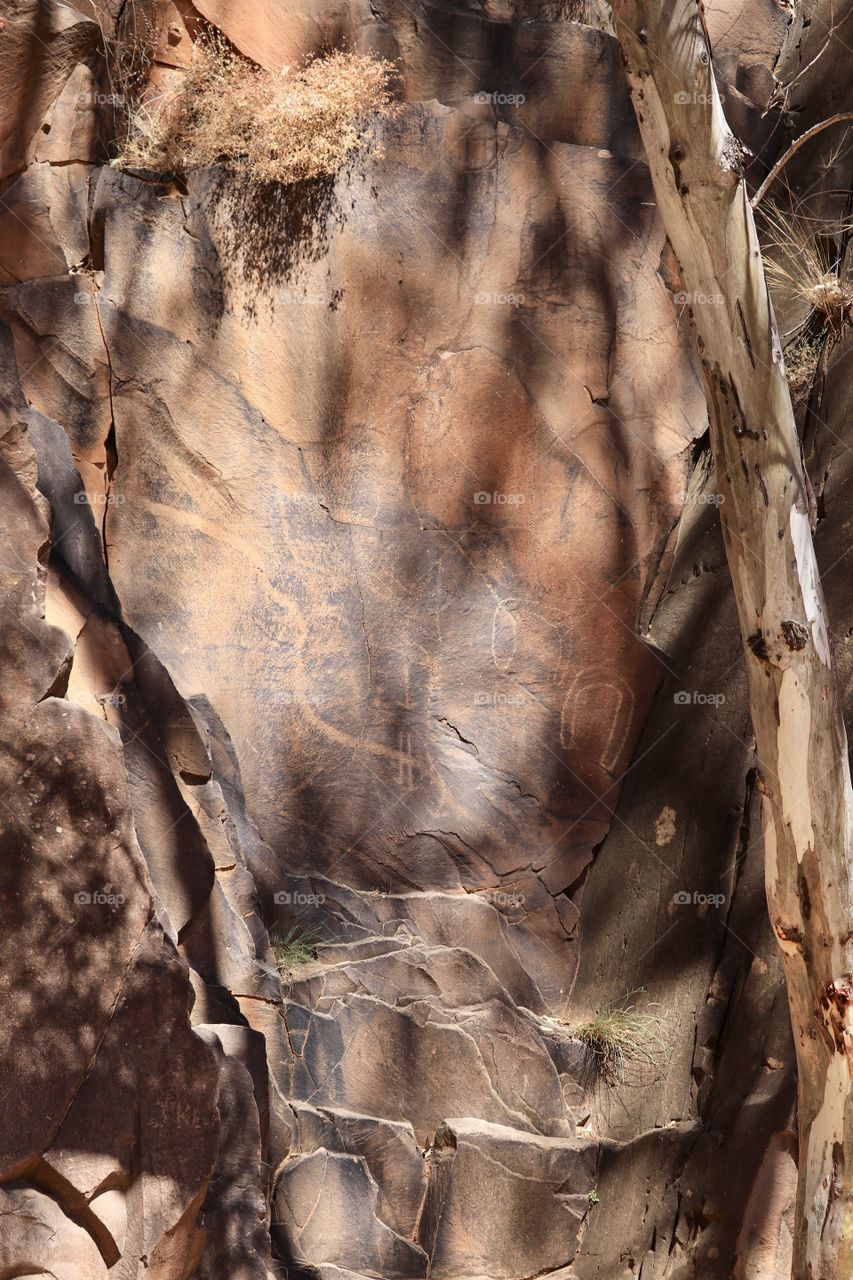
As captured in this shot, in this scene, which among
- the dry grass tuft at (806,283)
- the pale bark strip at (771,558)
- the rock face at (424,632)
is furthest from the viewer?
the dry grass tuft at (806,283)

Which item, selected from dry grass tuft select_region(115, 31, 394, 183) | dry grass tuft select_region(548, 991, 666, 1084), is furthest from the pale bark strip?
dry grass tuft select_region(115, 31, 394, 183)

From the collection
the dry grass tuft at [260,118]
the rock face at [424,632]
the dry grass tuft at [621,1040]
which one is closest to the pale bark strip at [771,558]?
the rock face at [424,632]

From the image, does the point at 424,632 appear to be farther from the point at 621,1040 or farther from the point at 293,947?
the point at 621,1040

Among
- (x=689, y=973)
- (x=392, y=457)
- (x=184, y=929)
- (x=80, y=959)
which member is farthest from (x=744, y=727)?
(x=80, y=959)

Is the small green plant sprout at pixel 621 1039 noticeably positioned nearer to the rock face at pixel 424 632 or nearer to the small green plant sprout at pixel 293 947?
the rock face at pixel 424 632

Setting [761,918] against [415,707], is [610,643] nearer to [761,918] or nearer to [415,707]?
[415,707]

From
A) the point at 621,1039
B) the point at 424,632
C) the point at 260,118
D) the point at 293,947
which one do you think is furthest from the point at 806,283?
the point at 293,947

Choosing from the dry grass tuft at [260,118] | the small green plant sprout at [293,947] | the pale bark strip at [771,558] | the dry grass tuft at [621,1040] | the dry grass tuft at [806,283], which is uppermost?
the dry grass tuft at [260,118]
